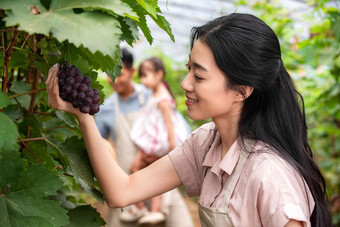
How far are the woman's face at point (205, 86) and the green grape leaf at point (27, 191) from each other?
21.1 inches

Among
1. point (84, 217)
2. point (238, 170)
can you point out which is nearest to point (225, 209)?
point (238, 170)

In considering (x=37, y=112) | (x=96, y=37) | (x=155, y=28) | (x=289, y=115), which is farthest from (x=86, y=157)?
(x=155, y=28)

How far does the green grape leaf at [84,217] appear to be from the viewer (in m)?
1.31

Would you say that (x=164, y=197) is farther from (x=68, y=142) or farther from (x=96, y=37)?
(x=96, y=37)

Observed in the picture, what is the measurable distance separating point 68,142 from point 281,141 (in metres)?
0.69

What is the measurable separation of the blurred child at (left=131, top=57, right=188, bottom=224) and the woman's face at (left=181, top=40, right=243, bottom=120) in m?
2.49

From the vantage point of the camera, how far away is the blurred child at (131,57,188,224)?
3.97 m

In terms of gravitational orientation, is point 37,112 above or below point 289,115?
below

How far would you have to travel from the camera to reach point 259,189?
52.5 inches

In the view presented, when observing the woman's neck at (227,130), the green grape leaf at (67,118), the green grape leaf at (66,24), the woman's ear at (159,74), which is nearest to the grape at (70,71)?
the green grape leaf at (66,24)

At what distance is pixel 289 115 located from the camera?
1.59m

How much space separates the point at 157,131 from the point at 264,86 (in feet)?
8.32

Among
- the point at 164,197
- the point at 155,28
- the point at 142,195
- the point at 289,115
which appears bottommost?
the point at 155,28

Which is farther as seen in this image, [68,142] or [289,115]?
[289,115]
